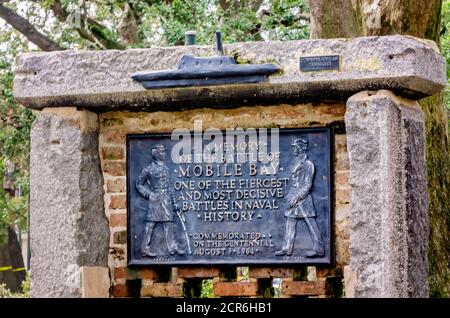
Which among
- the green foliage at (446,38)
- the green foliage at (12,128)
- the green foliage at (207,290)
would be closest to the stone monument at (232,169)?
the green foliage at (207,290)

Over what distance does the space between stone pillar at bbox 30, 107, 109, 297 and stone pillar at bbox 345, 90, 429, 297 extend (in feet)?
6.00

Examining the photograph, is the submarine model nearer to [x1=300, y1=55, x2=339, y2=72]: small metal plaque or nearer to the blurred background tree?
[x1=300, y1=55, x2=339, y2=72]: small metal plaque

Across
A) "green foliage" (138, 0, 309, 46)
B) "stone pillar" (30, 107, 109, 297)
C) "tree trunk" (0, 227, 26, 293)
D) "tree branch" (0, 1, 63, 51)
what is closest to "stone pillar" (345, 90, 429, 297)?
"stone pillar" (30, 107, 109, 297)

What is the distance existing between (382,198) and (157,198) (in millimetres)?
1639

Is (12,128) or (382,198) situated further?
(12,128)

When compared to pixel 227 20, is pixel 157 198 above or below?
below

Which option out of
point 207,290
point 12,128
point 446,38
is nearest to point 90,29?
point 12,128

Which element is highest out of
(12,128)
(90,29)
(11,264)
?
(90,29)

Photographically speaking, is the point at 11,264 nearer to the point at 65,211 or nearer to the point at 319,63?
the point at 65,211

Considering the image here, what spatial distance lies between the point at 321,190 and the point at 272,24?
794cm

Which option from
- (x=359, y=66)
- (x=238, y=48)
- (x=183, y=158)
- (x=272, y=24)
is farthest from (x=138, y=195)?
(x=272, y=24)

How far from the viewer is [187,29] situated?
15.5 meters

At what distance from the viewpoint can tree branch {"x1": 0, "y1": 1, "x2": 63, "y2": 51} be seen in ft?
63.5

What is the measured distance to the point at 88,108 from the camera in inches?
345
